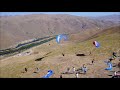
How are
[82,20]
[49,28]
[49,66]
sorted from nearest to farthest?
[49,66], [49,28], [82,20]

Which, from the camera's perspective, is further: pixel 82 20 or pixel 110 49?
pixel 82 20
